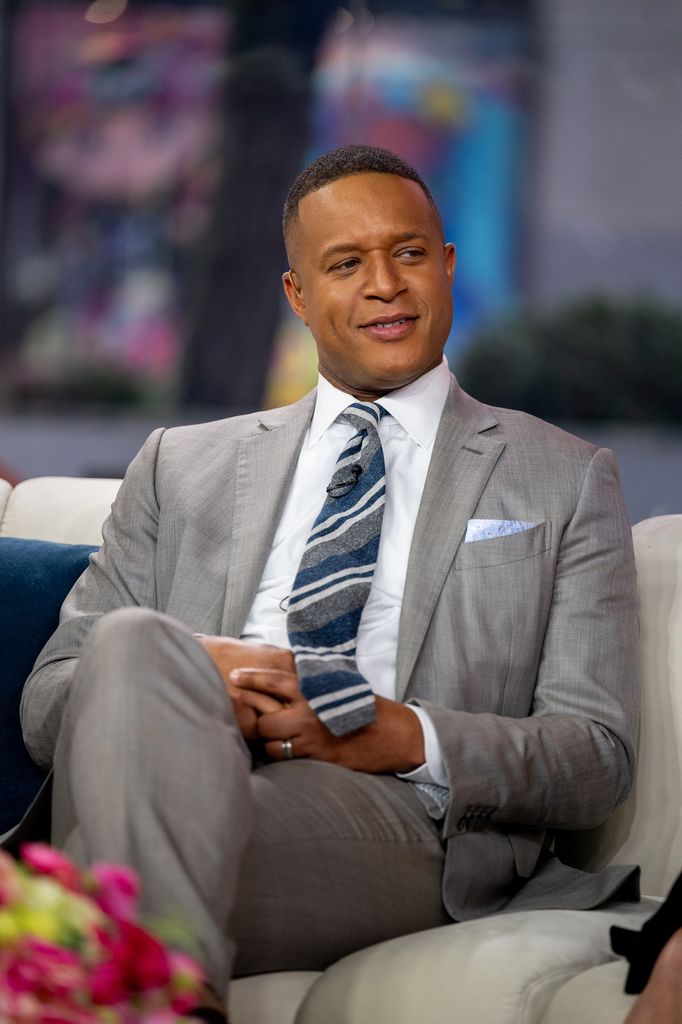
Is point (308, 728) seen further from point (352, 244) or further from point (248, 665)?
point (352, 244)

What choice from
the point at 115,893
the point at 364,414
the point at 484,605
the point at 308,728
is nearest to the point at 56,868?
the point at 115,893

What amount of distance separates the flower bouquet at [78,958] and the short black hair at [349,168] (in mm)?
1554

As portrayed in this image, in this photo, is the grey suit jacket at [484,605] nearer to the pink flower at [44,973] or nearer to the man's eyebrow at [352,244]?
the man's eyebrow at [352,244]

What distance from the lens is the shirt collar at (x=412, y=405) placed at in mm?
2100

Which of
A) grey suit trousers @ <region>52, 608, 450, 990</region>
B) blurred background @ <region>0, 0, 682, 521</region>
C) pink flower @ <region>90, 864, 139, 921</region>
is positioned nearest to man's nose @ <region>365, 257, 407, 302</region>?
grey suit trousers @ <region>52, 608, 450, 990</region>

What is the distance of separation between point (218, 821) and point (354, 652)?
1.75 ft

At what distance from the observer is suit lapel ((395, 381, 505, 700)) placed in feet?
6.15

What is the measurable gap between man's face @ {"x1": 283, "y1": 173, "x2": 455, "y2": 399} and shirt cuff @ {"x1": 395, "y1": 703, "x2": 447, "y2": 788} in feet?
2.06

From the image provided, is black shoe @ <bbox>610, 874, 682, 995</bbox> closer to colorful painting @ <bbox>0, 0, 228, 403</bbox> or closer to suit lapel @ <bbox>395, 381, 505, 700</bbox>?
suit lapel @ <bbox>395, 381, 505, 700</bbox>

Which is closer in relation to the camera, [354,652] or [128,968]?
[128,968]

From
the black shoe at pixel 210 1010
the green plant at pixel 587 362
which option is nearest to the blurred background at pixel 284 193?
the green plant at pixel 587 362

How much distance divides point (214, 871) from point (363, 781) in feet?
1.42

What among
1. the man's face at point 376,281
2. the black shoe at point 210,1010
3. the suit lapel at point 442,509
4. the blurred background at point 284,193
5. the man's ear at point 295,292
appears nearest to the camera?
the black shoe at point 210,1010

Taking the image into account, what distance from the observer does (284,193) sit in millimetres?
5738
